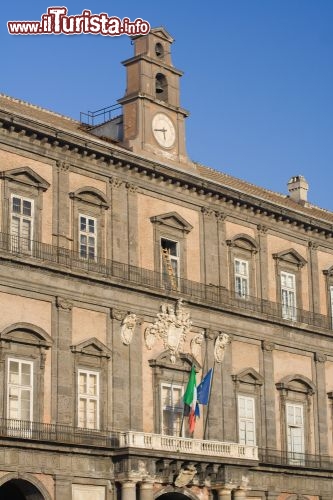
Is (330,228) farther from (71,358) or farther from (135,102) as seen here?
(71,358)

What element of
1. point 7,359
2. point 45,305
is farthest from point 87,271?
point 7,359

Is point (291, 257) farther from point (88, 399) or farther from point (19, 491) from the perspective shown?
point (19, 491)

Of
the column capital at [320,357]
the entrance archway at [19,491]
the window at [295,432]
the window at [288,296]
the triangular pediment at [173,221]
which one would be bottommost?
the entrance archway at [19,491]

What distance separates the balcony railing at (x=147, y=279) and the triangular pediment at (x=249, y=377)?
2.43m

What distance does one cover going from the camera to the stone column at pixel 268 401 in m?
46.8

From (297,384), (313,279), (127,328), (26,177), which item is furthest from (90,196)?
(313,279)

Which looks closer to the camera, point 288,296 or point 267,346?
point 267,346

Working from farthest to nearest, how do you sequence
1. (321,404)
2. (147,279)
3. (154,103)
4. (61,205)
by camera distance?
(321,404)
(154,103)
(147,279)
(61,205)

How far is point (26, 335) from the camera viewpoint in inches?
1531

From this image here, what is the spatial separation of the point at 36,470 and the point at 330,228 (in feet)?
69.3

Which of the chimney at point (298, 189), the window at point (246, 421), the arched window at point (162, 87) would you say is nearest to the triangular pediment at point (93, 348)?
the window at point (246, 421)

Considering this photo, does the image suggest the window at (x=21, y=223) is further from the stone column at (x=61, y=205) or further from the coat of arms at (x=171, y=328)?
the coat of arms at (x=171, y=328)

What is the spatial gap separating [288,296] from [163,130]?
9.57 m

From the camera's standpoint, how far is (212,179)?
47.9 metres
